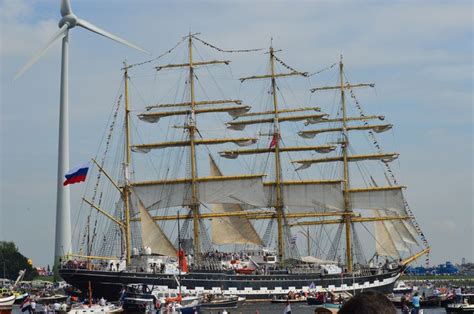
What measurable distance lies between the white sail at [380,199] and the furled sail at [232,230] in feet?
54.3

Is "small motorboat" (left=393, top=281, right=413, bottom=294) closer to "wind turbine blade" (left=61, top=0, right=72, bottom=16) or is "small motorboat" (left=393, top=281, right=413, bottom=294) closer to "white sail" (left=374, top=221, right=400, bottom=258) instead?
"white sail" (left=374, top=221, right=400, bottom=258)

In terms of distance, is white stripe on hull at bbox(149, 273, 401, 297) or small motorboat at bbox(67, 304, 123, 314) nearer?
small motorboat at bbox(67, 304, 123, 314)

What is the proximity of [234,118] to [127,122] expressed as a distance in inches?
730

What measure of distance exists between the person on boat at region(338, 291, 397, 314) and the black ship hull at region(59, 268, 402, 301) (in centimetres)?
8602

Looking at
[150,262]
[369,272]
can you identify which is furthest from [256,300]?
[369,272]

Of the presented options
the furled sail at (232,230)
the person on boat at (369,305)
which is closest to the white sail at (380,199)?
the furled sail at (232,230)

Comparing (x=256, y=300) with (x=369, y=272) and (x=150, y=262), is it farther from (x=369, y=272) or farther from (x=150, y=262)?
(x=369, y=272)

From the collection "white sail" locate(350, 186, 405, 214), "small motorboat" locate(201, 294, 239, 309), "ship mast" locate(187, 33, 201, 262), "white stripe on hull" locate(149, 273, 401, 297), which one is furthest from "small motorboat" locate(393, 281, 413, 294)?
"small motorboat" locate(201, 294, 239, 309)

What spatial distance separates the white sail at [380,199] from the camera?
405ft

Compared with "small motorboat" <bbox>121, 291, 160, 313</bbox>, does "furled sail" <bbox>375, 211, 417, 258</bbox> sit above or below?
above

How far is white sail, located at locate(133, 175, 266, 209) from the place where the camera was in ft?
375

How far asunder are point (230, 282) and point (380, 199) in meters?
31.0

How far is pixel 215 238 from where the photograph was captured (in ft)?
377

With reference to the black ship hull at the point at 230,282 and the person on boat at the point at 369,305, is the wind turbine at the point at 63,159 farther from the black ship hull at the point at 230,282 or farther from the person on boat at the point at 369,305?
the person on boat at the point at 369,305
